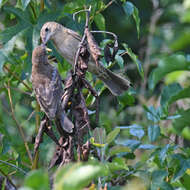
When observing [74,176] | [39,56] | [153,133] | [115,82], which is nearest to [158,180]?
[153,133]

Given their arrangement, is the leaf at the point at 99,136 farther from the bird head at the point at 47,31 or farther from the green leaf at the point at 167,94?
the bird head at the point at 47,31

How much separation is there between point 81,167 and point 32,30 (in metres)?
1.61

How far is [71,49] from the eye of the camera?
9.10 feet

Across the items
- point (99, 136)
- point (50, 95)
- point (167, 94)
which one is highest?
point (50, 95)

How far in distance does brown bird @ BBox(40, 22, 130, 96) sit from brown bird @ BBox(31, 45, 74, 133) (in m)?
0.21

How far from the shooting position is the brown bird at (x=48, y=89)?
1713 mm

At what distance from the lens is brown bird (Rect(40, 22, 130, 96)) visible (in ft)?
7.58

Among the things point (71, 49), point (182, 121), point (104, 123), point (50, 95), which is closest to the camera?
point (50, 95)

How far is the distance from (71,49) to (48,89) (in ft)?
3.02

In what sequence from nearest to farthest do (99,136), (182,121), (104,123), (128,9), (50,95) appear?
(99,136)
(50,95)
(128,9)
(182,121)
(104,123)

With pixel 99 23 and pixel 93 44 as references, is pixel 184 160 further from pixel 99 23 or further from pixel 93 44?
pixel 99 23

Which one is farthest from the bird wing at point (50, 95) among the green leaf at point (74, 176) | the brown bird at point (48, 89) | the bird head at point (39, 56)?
the green leaf at point (74, 176)

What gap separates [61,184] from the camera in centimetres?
90

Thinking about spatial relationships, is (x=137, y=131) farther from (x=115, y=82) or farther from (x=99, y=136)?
(x=99, y=136)
